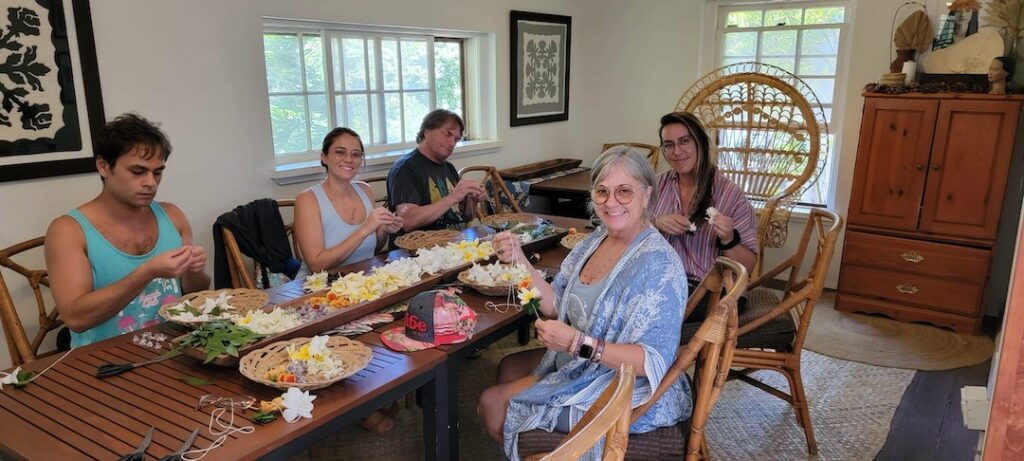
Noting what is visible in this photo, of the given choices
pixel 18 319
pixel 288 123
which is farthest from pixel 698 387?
pixel 288 123

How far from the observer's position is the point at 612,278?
1.60 m

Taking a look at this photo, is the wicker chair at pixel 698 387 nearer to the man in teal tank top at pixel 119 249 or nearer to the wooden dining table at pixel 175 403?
the wooden dining table at pixel 175 403

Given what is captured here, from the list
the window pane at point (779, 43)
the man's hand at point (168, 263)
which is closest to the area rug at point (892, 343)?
the window pane at point (779, 43)

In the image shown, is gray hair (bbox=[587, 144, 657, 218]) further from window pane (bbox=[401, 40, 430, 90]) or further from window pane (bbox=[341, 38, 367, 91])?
window pane (bbox=[401, 40, 430, 90])

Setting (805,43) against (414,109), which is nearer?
(414,109)

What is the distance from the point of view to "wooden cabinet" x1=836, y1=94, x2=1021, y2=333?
3.21 meters

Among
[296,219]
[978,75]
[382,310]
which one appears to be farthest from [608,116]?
[382,310]

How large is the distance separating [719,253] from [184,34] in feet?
7.65

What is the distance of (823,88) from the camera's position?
4.06 metres

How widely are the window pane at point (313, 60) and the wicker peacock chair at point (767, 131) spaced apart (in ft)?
7.54

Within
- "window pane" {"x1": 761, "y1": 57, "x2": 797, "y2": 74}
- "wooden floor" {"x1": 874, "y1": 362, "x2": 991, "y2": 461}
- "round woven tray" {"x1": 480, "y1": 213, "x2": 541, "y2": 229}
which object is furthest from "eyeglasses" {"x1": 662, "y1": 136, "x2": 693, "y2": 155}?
"window pane" {"x1": 761, "y1": 57, "x2": 797, "y2": 74}

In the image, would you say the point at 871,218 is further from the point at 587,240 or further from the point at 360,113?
the point at 360,113

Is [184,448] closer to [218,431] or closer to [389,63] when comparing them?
[218,431]

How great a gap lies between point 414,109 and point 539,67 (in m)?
1.12
